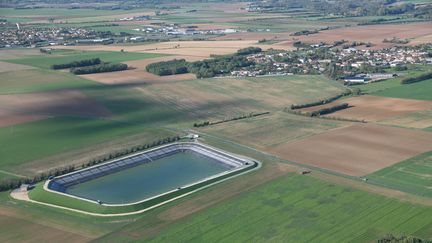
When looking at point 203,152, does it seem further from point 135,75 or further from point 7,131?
point 135,75

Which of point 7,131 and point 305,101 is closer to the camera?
point 7,131

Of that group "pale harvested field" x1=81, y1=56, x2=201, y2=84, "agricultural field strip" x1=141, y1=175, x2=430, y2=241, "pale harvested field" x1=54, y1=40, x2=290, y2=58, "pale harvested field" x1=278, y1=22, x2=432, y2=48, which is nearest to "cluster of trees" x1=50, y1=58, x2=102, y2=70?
"pale harvested field" x1=81, y1=56, x2=201, y2=84

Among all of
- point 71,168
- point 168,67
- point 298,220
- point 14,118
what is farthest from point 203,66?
point 298,220

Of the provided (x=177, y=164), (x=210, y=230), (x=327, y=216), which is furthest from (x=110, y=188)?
(x=327, y=216)

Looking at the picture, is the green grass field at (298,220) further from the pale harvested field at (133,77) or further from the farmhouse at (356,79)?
the pale harvested field at (133,77)

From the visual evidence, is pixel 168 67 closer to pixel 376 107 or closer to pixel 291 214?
pixel 376 107

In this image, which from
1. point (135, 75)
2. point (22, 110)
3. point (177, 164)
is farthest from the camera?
point (135, 75)

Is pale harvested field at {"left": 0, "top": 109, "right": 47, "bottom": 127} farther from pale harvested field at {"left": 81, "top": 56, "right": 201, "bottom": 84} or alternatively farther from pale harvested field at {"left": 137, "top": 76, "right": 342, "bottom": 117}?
pale harvested field at {"left": 81, "top": 56, "right": 201, "bottom": 84}
